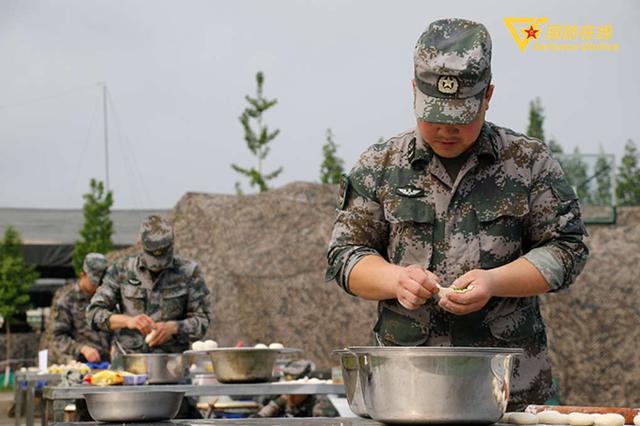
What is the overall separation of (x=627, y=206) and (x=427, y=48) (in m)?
10.7

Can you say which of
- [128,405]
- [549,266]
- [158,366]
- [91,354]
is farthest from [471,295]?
[91,354]

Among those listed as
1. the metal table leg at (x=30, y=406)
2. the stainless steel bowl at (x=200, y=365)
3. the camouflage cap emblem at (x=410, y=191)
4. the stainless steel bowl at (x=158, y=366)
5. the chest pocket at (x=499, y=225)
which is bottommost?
the metal table leg at (x=30, y=406)

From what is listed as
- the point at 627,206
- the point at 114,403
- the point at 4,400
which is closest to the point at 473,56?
the point at 114,403

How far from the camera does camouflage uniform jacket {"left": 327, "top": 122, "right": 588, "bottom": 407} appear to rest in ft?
8.70

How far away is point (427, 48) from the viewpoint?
2.61 metres

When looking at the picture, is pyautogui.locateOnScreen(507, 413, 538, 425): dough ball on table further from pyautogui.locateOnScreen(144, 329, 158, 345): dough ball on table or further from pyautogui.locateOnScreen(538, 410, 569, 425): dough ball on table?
pyautogui.locateOnScreen(144, 329, 158, 345): dough ball on table

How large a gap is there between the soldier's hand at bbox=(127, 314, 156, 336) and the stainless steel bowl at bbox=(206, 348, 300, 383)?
1038 mm

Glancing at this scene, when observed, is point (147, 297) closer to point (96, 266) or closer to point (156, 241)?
point (156, 241)

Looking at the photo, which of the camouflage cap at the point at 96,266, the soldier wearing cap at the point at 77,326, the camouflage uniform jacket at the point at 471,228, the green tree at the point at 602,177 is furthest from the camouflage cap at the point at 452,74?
the green tree at the point at 602,177

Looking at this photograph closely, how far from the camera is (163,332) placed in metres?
6.08

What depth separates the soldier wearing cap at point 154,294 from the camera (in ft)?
20.9

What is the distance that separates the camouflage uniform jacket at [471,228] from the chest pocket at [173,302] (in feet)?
12.7

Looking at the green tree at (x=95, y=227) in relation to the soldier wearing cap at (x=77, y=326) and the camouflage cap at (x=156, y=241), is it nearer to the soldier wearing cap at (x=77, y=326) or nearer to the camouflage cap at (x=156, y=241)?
the soldier wearing cap at (x=77, y=326)

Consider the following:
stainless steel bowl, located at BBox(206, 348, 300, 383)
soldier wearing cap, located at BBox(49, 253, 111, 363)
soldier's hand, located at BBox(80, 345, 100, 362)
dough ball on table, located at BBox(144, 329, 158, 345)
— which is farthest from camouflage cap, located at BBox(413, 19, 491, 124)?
soldier wearing cap, located at BBox(49, 253, 111, 363)
